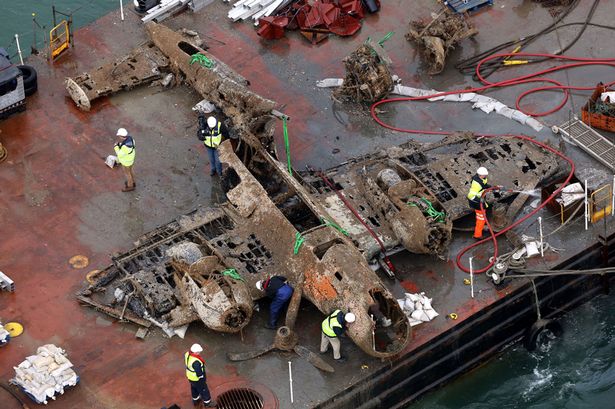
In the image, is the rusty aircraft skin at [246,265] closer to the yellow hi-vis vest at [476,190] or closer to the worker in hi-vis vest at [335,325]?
the worker in hi-vis vest at [335,325]

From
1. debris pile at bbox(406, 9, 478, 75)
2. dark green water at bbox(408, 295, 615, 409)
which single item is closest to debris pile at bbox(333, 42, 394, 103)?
debris pile at bbox(406, 9, 478, 75)

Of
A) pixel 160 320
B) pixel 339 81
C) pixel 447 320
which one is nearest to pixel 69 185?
pixel 160 320

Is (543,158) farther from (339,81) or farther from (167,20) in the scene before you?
(167,20)

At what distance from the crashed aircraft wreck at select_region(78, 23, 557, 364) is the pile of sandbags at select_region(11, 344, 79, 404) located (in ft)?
6.54

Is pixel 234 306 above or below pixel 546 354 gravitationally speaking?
above

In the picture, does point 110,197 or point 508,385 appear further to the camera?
point 110,197

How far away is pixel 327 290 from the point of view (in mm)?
23547

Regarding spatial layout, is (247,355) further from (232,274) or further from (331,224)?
(331,224)

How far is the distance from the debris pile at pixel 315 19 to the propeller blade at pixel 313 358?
471 inches

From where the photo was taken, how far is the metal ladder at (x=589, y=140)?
28.4 meters

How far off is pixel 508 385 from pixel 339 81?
1017 cm

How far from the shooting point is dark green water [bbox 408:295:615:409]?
25188mm

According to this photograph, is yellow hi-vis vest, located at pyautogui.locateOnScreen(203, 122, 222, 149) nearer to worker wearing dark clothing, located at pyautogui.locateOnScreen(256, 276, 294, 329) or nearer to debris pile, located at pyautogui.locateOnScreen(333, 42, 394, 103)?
worker wearing dark clothing, located at pyautogui.locateOnScreen(256, 276, 294, 329)

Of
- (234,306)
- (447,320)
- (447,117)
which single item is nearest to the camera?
(234,306)
